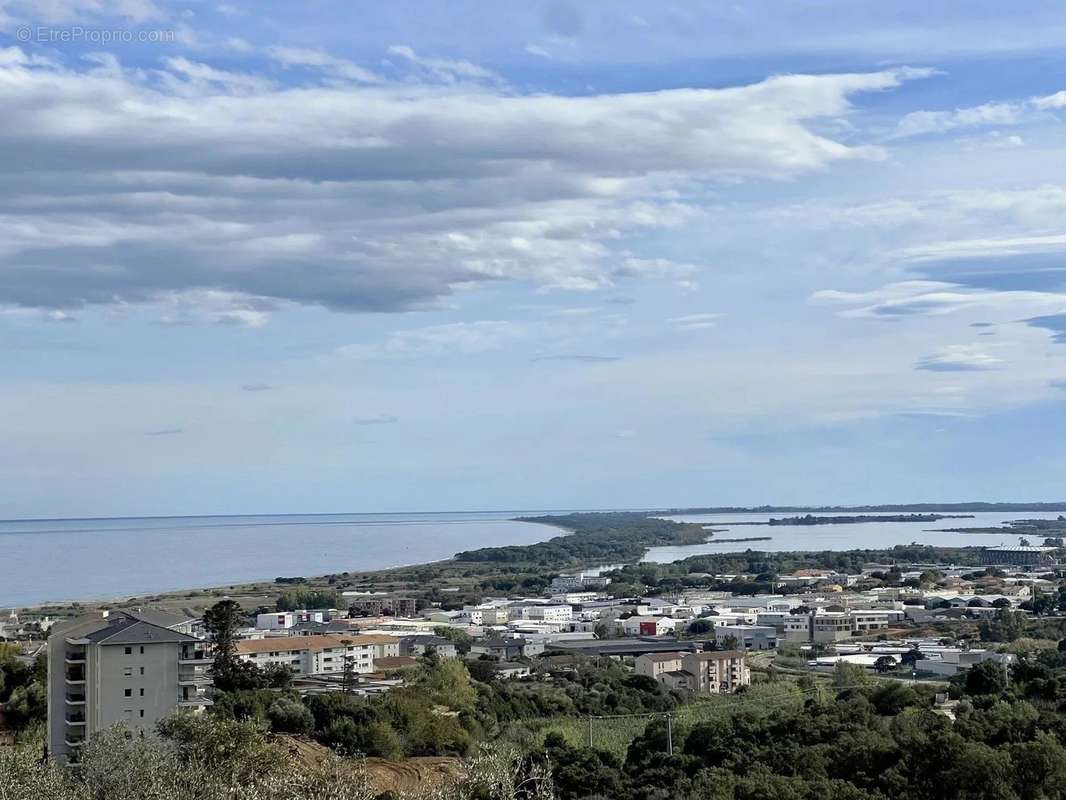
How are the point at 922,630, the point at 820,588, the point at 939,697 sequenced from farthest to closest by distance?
the point at 820,588 < the point at 922,630 < the point at 939,697

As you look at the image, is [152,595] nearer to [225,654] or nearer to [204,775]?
[225,654]

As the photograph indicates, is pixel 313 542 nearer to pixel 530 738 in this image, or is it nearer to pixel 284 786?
pixel 530 738

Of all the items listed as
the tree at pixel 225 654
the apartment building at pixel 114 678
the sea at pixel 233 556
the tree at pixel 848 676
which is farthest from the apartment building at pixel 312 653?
the sea at pixel 233 556

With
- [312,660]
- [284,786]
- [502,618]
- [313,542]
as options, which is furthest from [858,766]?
[313,542]

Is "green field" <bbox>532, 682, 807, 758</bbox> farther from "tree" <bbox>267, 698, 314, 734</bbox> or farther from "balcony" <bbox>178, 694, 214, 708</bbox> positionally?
"balcony" <bbox>178, 694, 214, 708</bbox>

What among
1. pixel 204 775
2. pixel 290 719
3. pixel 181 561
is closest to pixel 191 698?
pixel 290 719

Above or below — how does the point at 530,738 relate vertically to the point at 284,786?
below
